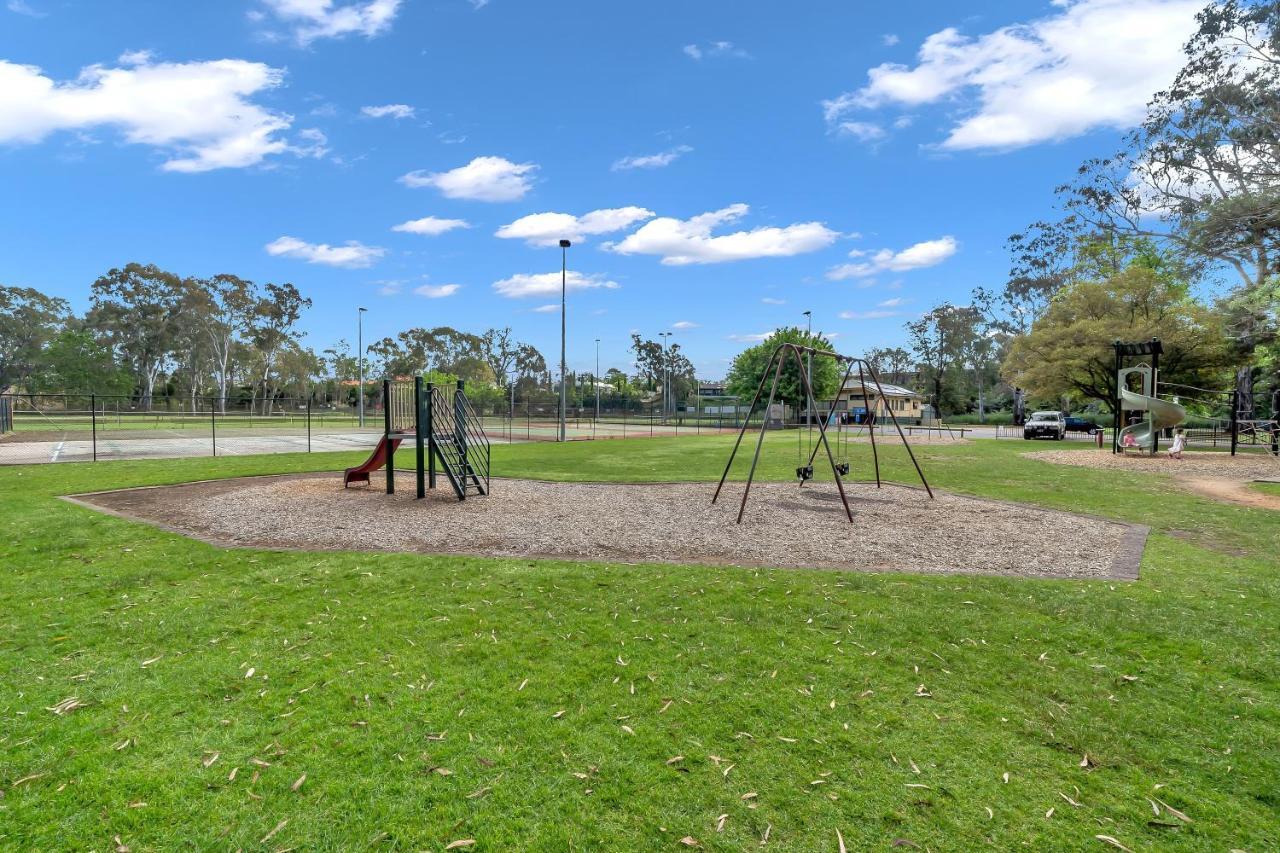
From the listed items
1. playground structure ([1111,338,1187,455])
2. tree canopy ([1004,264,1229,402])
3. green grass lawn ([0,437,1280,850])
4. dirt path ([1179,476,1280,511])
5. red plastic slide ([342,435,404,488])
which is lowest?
green grass lawn ([0,437,1280,850])

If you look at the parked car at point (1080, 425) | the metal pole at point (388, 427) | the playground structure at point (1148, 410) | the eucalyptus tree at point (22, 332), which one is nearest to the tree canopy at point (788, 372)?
the parked car at point (1080, 425)

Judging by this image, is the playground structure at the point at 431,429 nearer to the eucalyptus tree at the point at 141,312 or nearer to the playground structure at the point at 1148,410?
the playground structure at the point at 1148,410

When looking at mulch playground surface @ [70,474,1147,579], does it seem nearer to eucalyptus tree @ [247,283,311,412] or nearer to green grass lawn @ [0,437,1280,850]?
green grass lawn @ [0,437,1280,850]

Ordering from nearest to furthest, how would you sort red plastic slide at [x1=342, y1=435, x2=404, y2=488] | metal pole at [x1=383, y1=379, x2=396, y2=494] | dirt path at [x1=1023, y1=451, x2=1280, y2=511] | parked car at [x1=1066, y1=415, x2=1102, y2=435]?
metal pole at [x1=383, y1=379, x2=396, y2=494]
dirt path at [x1=1023, y1=451, x2=1280, y2=511]
red plastic slide at [x1=342, y1=435, x2=404, y2=488]
parked car at [x1=1066, y1=415, x2=1102, y2=435]

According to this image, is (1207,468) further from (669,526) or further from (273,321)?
(273,321)

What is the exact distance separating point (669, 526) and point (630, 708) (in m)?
5.51

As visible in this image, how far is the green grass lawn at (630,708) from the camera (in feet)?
8.98

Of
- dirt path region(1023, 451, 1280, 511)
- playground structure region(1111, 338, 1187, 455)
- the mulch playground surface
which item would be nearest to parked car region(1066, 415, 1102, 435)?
playground structure region(1111, 338, 1187, 455)

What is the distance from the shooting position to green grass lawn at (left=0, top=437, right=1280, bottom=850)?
274 cm

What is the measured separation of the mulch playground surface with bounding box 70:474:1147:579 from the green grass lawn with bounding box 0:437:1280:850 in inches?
34.2

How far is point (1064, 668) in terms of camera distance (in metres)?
4.26

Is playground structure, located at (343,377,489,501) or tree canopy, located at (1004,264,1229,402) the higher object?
tree canopy, located at (1004,264,1229,402)

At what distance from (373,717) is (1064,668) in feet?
14.6

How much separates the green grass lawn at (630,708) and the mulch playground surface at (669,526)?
0.87 metres
